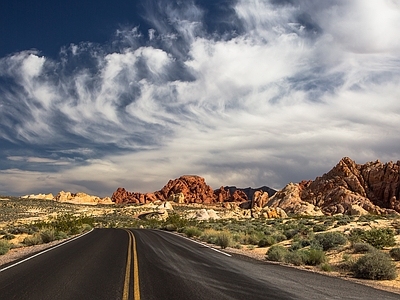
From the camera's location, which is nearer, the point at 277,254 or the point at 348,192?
the point at 277,254

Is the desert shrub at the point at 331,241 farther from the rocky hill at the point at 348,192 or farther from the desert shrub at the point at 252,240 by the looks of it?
the rocky hill at the point at 348,192

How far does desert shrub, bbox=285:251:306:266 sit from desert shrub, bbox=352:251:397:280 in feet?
9.99

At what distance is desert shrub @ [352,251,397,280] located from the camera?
11.6 meters

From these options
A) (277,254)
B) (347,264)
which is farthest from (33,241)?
(347,264)

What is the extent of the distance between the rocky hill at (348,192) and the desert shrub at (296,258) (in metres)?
64.5

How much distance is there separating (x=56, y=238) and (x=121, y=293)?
23618mm

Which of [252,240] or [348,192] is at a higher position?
[348,192]

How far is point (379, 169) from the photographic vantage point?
9325cm

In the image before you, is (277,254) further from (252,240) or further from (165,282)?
(252,240)

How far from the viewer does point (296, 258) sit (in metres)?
15.1

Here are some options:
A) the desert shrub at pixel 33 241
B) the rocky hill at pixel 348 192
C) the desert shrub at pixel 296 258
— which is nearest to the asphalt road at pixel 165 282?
the desert shrub at pixel 296 258

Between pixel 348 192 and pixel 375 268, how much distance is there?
80.5 m

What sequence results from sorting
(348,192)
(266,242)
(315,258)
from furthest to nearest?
(348,192)
(266,242)
(315,258)

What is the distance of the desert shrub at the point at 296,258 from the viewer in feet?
49.4
